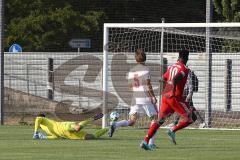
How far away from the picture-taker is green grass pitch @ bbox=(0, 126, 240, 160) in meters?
16.8

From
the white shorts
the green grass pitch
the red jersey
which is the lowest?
the green grass pitch

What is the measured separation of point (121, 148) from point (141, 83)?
375 cm

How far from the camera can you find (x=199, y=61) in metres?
32.7

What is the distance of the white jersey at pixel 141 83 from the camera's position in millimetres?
22062

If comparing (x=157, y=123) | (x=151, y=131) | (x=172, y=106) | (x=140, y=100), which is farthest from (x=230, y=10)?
(x=151, y=131)

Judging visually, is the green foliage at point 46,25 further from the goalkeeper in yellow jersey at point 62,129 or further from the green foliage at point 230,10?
the goalkeeper in yellow jersey at point 62,129

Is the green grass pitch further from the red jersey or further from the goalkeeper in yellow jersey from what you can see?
the red jersey

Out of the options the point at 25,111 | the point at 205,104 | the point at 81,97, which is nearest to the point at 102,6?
the point at 81,97

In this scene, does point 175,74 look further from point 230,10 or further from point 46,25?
point 46,25

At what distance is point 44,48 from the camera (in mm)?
52438

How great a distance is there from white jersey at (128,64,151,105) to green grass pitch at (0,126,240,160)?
975mm

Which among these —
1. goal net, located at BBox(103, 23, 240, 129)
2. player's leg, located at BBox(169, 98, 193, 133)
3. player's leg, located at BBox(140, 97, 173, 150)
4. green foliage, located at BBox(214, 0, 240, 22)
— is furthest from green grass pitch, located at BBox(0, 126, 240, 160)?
green foliage, located at BBox(214, 0, 240, 22)

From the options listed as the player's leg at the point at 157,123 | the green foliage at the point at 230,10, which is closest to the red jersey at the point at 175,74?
the player's leg at the point at 157,123

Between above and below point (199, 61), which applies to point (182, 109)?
below
